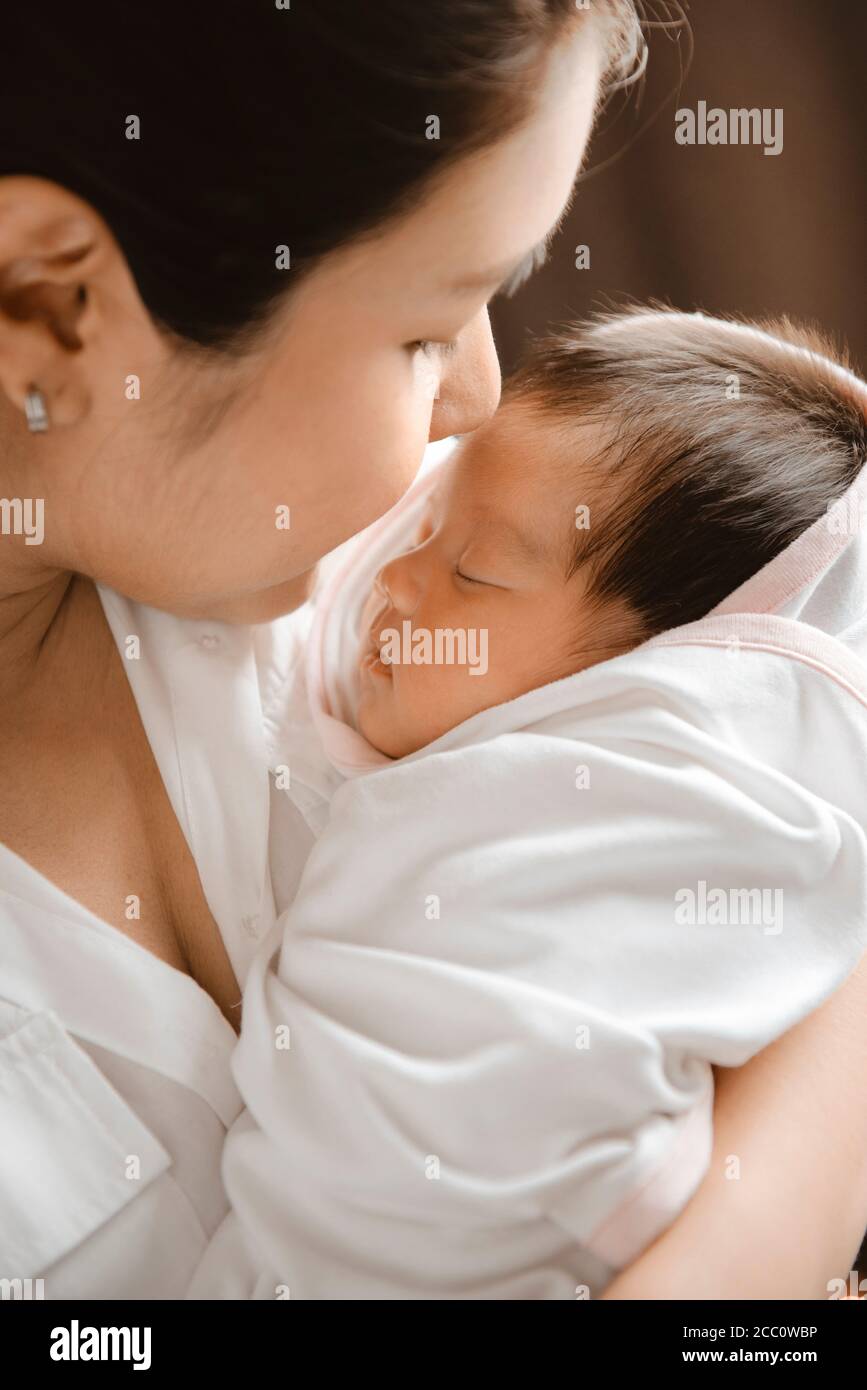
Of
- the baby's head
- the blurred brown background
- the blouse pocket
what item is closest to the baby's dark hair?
the baby's head

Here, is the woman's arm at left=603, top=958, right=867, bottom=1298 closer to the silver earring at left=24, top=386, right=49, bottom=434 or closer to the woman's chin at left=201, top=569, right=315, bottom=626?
the woman's chin at left=201, top=569, right=315, bottom=626

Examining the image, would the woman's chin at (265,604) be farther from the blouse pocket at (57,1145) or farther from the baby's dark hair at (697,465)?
the blouse pocket at (57,1145)

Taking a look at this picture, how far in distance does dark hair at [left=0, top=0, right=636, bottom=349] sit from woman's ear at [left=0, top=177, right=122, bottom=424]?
1cm

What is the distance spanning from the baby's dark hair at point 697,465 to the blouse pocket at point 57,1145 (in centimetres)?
54

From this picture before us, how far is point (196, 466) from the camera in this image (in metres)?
0.84

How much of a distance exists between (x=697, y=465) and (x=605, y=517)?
0.28 feet

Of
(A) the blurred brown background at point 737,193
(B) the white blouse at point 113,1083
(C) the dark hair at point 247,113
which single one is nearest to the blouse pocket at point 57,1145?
(B) the white blouse at point 113,1083

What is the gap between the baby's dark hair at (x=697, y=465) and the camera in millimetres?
1027

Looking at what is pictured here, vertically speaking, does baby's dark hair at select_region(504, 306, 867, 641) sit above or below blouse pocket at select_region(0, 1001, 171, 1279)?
above

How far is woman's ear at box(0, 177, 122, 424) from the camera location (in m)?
0.70

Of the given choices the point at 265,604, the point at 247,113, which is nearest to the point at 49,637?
the point at 265,604

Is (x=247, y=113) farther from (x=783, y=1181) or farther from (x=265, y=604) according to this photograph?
(x=783, y=1181)
